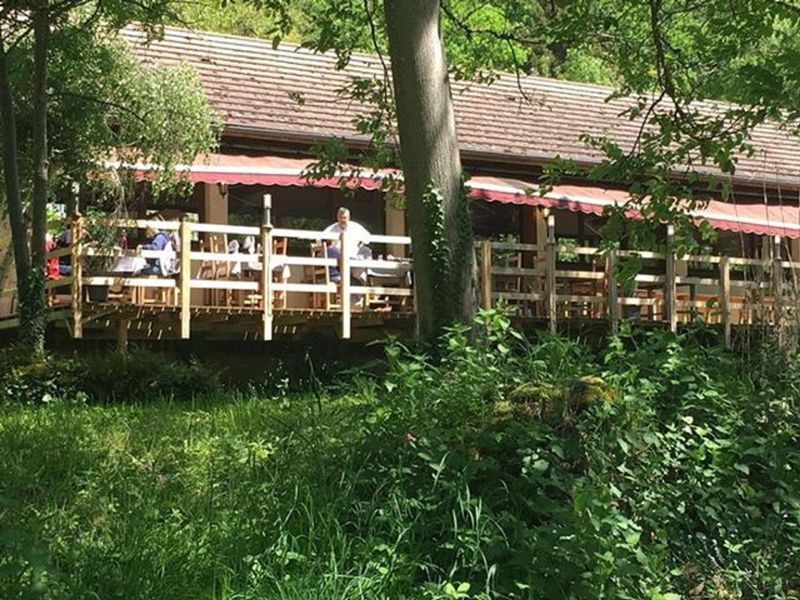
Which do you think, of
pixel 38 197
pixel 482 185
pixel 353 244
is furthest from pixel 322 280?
pixel 38 197

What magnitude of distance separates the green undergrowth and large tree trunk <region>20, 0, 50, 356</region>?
5328mm

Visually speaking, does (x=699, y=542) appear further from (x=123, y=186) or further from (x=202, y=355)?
(x=202, y=355)

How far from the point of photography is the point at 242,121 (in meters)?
15.1

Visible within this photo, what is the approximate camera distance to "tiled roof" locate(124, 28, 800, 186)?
15945 millimetres

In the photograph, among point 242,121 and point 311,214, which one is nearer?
point 242,121

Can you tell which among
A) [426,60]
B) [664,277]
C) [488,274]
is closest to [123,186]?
[488,274]

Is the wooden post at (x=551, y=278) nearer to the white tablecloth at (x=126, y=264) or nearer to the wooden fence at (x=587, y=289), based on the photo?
the wooden fence at (x=587, y=289)

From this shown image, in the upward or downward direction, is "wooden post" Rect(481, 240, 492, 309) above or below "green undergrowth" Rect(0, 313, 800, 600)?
above

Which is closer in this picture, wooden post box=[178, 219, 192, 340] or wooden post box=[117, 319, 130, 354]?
wooden post box=[178, 219, 192, 340]

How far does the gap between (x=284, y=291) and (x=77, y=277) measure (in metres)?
2.42

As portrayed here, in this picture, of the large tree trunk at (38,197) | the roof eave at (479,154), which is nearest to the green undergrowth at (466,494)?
the large tree trunk at (38,197)

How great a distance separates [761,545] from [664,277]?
10527mm

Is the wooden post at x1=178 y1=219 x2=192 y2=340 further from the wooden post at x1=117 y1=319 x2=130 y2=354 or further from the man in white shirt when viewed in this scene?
the man in white shirt

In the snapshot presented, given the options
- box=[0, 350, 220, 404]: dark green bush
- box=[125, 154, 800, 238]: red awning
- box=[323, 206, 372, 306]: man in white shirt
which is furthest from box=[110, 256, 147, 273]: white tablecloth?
box=[323, 206, 372, 306]: man in white shirt
